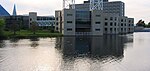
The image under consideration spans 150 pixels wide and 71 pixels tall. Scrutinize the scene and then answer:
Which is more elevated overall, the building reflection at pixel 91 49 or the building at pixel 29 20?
the building at pixel 29 20

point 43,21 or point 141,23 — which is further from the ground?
point 43,21

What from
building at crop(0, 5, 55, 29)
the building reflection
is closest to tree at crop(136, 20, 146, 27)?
building at crop(0, 5, 55, 29)

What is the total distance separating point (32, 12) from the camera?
376 ft

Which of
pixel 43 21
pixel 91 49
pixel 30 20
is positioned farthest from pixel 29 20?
pixel 91 49

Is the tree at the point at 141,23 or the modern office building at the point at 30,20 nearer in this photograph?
the modern office building at the point at 30,20

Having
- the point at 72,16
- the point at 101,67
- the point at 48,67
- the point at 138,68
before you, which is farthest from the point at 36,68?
the point at 72,16

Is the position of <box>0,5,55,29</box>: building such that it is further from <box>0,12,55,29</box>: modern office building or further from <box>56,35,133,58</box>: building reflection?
<box>56,35,133,58</box>: building reflection

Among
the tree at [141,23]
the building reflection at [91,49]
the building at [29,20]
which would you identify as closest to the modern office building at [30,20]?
the building at [29,20]

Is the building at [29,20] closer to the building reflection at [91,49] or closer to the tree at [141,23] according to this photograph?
the building reflection at [91,49]

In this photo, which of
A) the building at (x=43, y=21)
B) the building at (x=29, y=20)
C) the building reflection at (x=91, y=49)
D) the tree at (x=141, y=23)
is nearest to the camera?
the building reflection at (x=91, y=49)

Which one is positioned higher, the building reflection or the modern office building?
the modern office building

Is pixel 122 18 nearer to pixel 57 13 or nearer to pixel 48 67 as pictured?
pixel 57 13

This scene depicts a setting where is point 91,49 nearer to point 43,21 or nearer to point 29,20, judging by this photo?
point 29,20

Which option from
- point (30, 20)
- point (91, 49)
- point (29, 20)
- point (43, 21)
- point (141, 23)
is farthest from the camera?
point (141, 23)
